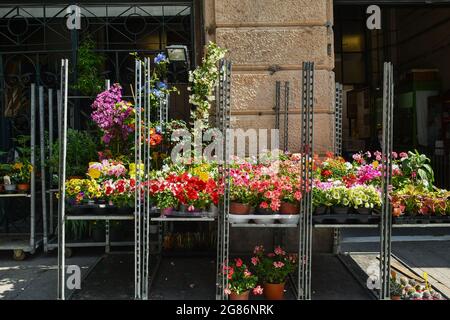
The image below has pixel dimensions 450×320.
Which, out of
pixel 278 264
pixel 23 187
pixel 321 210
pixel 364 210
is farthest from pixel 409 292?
→ pixel 23 187

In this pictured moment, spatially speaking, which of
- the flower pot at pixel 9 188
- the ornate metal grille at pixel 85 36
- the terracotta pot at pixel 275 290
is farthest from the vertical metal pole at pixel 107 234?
the terracotta pot at pixel 275 290

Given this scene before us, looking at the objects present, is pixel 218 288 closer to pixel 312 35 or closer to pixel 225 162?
pixel 225 162

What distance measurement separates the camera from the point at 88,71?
7469mm

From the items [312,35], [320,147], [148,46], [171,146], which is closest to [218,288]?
[171,146]

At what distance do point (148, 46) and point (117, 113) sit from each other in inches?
85.7

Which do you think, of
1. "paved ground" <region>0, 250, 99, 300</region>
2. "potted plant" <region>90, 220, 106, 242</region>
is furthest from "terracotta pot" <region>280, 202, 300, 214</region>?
"potted plant" <region>90, 220, 106, 242</region>

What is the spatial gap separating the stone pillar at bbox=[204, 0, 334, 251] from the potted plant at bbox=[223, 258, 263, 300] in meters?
2.35

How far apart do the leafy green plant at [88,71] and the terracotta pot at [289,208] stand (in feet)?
11.7

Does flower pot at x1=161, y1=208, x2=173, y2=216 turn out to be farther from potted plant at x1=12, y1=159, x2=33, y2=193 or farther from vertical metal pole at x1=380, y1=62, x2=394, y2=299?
potted plant at x1=12, y1=159, x2=33, y2=193

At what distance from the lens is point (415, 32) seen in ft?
43.7

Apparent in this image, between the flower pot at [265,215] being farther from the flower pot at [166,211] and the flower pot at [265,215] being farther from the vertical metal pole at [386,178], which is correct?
the vertical metal pole at [386,178]

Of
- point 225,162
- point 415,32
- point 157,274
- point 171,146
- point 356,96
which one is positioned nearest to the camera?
point 225,162

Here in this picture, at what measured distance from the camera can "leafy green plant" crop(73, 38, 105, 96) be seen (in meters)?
7.38

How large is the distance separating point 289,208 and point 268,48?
8.81 feet
